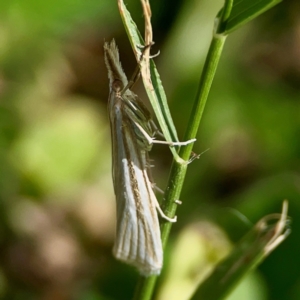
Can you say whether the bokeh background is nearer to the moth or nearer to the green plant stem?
the moth

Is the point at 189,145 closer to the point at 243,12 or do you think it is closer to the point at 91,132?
the point at 243,12

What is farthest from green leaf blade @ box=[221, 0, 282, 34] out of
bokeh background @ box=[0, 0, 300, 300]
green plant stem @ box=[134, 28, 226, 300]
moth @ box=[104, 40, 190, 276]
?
bokeh background @ box=[0, 0, 300, 300]

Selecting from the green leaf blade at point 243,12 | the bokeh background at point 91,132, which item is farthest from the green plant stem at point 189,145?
the bokeh background at point 91,132

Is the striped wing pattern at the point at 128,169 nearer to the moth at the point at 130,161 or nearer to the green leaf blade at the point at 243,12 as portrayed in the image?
the moth at the point at 130,161

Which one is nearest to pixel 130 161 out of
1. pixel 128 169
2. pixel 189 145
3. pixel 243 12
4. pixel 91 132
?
pixel 128 169

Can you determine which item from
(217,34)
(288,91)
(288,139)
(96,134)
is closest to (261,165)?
(288,139)

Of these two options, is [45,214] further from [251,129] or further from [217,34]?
[217,34]
